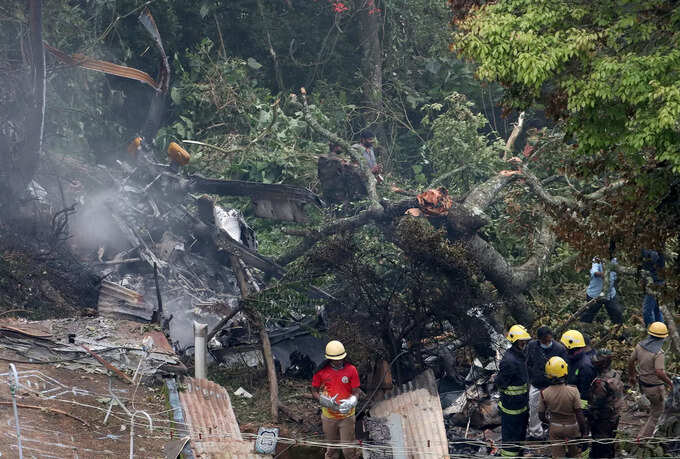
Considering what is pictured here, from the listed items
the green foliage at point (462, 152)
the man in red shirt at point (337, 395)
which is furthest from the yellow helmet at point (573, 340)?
the green foliage at point (462, 152)

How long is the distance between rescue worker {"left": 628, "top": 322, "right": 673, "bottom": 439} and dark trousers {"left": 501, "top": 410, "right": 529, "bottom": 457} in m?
1.00

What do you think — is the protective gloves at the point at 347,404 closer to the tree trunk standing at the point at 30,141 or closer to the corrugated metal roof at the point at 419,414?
the corrugated metal roof at the point at 419,414

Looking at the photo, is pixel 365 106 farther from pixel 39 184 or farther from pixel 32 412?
pixel 32 412

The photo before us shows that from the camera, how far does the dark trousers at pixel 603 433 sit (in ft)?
20.4

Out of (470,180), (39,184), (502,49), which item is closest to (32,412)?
(502,49)

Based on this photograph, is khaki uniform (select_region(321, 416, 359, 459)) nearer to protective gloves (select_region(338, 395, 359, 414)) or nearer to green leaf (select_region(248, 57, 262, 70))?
protective gloves (select_region(338, 395, 359, 414))

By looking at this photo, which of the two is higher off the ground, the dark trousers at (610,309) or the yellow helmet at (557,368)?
the dark trousers at (610,309)

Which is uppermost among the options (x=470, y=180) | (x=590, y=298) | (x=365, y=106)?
(x=365, y=106)

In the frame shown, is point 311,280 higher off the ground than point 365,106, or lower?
lower

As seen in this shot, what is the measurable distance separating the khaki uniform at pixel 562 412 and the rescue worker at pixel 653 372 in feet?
2.35

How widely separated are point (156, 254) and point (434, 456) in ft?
18.9

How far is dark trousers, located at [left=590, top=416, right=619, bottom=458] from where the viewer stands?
245 inches

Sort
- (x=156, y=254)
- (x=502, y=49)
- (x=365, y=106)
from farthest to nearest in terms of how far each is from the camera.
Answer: (x=365, y=106) → (x=156, y=254) → (x=502, y=49)

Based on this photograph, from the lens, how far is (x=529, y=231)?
372 inches
